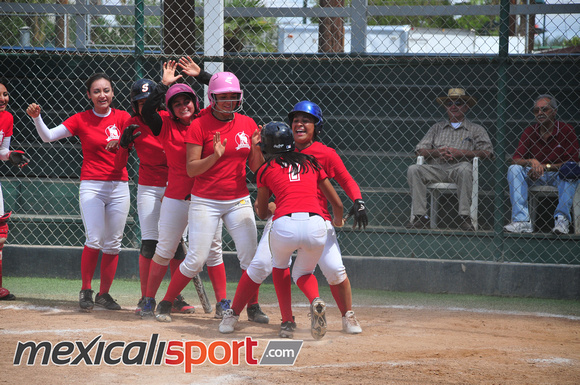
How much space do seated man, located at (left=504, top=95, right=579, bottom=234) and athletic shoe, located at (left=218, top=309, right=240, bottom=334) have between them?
10.9ft

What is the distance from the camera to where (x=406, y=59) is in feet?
20.9

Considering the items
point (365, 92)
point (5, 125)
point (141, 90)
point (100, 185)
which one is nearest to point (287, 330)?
point (100, 185)

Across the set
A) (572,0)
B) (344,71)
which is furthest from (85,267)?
(572,0)

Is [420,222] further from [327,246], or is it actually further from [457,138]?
[327,246]

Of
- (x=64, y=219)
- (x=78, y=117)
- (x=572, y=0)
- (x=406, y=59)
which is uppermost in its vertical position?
(x=572, y=0)

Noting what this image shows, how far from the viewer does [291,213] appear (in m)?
4.42

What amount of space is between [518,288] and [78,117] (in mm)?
4390

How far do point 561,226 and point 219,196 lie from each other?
11.9ft

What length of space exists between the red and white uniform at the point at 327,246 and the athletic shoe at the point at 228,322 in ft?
1.00

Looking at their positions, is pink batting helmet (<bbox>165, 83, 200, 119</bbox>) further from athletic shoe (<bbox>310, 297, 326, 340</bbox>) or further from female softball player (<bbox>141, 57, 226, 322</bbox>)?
athletic shoe (<bbox>310, 297, 326, 340</bbox>)

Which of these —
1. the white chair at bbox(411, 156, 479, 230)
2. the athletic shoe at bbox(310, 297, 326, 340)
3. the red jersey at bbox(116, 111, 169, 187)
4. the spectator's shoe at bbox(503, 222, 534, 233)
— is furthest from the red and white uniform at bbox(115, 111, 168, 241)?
the spectator's shoe at bbox(503, 222, 534, 233)

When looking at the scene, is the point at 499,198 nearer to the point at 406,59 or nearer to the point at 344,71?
the point at 406,59

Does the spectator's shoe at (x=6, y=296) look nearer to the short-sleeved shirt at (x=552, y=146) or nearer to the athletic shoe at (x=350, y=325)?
the athletic shoe at (x=350, y=325)

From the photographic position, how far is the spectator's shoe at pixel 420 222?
23.1 ft
